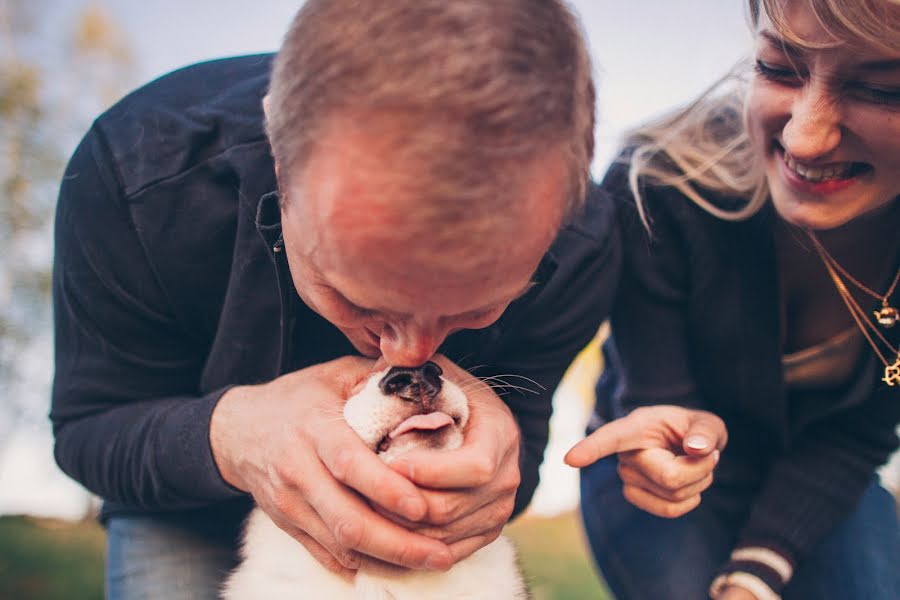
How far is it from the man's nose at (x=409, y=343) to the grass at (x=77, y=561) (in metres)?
1.10

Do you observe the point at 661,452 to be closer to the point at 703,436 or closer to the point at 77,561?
the point at 703,436

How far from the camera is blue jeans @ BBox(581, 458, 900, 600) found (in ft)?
5.51

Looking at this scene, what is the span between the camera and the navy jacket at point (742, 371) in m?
1.58

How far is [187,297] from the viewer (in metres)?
1.36

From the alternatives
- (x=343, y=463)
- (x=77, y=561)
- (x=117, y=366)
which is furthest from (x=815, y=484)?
(x=77, y=561)

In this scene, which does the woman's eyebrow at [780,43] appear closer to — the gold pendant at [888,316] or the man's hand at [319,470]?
the gold pendant at [888,316]

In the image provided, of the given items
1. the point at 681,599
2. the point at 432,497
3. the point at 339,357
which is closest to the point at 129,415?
the point at 339,357

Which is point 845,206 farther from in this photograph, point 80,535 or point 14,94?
point 80,535

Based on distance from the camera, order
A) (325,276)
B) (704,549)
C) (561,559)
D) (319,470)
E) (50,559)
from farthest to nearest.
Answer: (561,559) < (50,559) < (704,549) < (319,470) < (325,276)

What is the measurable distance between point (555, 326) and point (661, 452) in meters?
0.30

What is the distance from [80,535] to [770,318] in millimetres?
2051

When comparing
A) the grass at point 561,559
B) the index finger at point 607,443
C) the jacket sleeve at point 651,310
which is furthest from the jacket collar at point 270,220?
the grass at point 561,559

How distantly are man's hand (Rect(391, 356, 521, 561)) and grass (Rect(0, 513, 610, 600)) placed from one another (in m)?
0.86

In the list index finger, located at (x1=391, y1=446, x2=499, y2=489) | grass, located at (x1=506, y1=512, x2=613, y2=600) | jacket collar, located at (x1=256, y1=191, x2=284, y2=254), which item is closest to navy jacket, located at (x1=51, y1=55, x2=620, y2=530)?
jacket collar, located at (x1=256, y1=191, x2=284, y2=254)
